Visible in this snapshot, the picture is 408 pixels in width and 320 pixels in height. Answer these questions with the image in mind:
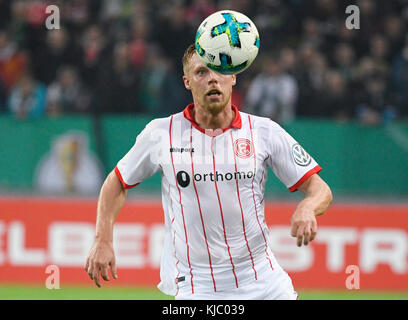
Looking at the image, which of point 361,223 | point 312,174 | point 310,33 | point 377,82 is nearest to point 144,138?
point 312,174

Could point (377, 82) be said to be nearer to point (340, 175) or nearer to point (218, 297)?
point (340, 175)

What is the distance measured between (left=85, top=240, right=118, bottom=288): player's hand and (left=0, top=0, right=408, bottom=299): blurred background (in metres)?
4.82

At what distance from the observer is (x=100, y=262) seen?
450 cm

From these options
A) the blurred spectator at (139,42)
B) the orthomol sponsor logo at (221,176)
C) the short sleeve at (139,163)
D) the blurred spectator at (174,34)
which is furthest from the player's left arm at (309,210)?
the blurred spectator at (139,42)

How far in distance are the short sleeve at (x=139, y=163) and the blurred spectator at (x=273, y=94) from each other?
6.13 metres

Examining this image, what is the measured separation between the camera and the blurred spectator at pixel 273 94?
1099 cm

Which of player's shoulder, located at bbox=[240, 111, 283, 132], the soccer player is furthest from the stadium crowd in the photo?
the soccer player

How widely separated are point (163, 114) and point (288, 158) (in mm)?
6408

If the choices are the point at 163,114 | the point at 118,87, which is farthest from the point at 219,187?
the point at 118,87

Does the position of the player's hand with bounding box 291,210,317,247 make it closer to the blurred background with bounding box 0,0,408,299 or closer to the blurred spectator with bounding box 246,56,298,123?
the blurred background with bounding box 0,0,408,299

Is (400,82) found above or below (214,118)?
above

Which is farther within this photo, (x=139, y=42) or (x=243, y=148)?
(x=139, y=42)

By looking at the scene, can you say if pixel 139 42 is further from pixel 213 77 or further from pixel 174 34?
pixel 213 77

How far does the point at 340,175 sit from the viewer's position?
10.6 meters
